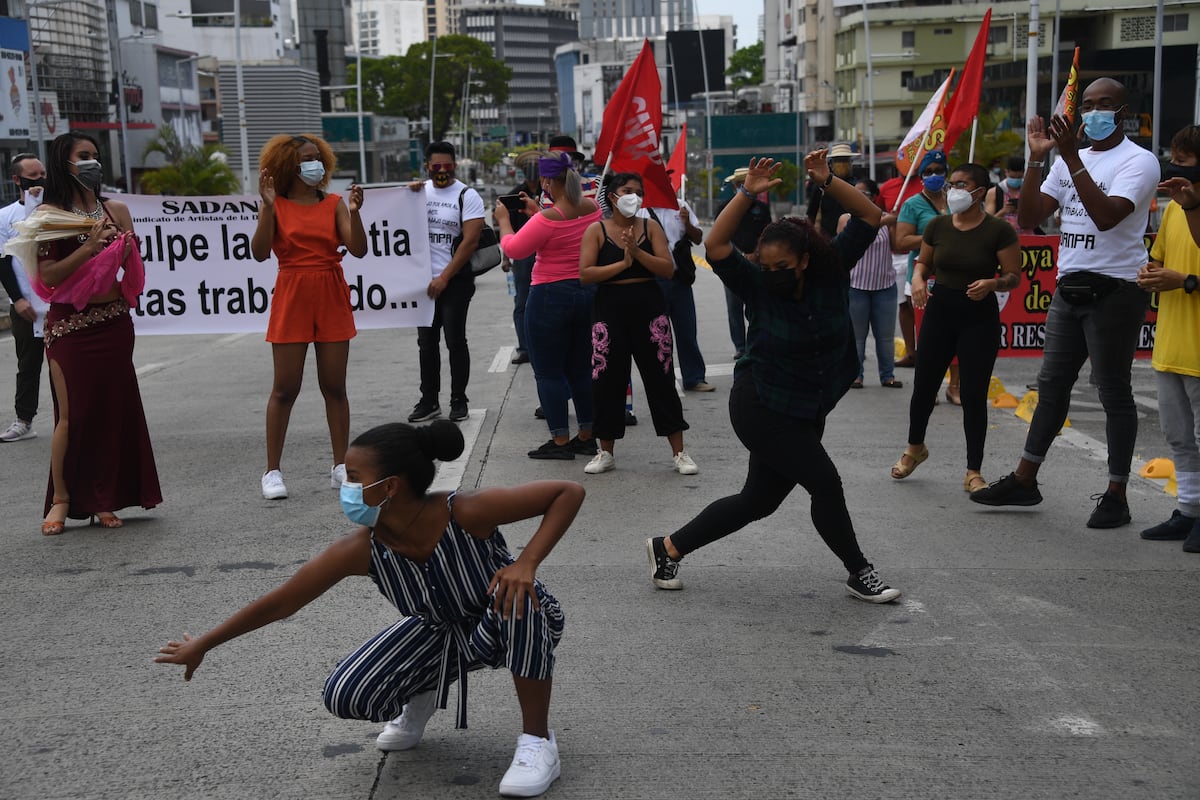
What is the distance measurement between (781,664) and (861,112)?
71693 millimetres

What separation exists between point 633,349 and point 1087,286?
2561mm

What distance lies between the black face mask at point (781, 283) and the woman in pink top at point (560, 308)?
298 centimetres

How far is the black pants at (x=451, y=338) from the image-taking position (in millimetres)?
9773

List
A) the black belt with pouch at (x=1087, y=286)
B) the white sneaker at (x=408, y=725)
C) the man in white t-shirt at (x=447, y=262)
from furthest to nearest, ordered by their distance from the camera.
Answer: the man in white t-shirt at (x=447, y=262), the black belt with pouch at (x=1087, y=286), the white sneaker at (x=408, y=725)

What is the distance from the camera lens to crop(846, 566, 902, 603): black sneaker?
5.50 m

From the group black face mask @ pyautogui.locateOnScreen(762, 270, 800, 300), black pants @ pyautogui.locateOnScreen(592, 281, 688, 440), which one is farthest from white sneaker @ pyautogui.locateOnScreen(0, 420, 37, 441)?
black face mask @ pyautogui.locateOnScreen(762, 270, 800, 300)

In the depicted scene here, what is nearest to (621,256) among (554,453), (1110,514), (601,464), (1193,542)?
(601,464)

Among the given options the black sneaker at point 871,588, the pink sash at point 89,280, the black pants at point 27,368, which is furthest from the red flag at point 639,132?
the black pants at point 27,368

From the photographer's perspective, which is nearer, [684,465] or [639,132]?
[684,465]

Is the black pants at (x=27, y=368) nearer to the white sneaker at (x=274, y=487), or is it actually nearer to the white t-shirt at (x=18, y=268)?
the white t-shirt at (x=18, y=268)

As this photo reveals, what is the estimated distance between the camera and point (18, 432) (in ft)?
32.4

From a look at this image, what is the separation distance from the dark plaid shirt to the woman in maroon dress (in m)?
3.21

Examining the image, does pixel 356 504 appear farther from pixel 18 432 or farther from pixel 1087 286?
pixel 18 432

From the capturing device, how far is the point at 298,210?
745 cm
